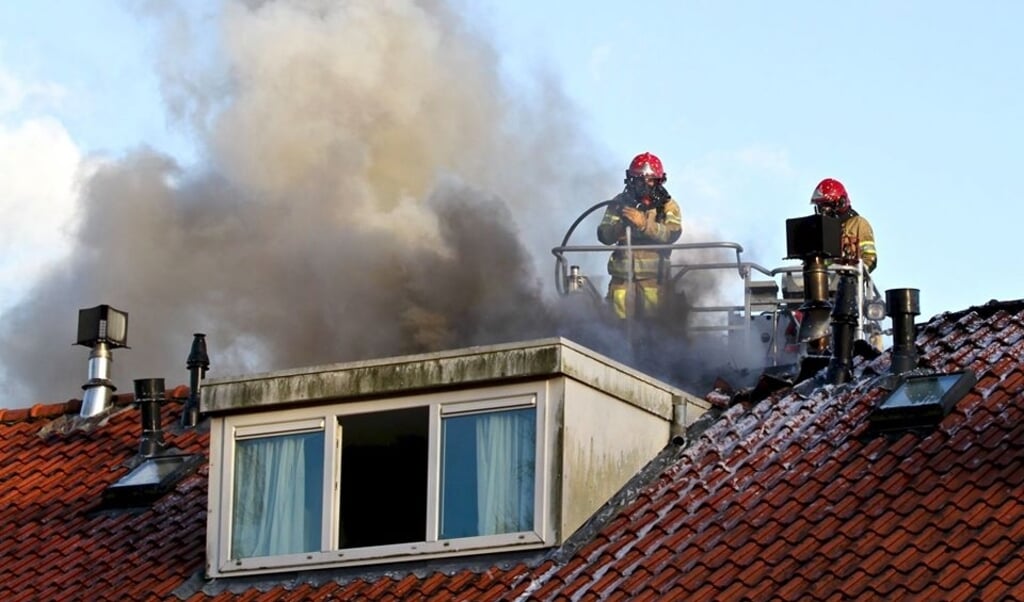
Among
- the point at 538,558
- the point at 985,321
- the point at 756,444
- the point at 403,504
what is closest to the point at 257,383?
the point at 403,504

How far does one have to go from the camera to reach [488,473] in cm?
1488

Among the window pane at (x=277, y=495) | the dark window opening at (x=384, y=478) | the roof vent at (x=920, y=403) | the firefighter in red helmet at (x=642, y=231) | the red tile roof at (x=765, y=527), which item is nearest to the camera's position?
the red tile roof at (x=765, y=527)

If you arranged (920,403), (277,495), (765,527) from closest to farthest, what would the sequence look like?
(765,527) → (920,403) → (277,495)

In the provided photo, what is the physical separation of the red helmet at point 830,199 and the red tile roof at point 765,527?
205 inches

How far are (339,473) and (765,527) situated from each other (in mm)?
3463

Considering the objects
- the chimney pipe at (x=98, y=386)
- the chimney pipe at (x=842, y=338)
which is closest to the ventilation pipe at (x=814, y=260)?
the chimney pipe at (x=842, y=338)

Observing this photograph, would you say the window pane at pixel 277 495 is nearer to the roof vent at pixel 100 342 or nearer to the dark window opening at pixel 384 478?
the dark window opening at pixel 384 478

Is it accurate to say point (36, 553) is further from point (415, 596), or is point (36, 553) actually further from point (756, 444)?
point (756, 444)

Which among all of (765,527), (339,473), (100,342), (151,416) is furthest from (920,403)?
(100,342)

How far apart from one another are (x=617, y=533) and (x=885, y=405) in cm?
210

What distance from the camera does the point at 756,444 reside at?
15.0m

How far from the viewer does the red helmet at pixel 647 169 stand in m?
22.6

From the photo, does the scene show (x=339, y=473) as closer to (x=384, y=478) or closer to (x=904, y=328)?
(x=384, y=478)

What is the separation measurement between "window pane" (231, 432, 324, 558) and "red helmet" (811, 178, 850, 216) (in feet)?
24.8
